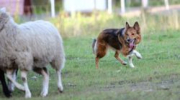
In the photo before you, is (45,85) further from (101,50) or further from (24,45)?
(101,50)

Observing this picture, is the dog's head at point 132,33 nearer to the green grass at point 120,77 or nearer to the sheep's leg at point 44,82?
the green grass at point 120,77

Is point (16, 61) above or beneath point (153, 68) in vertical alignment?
above

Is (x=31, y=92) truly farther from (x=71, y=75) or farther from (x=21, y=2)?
(x=21, y=2)

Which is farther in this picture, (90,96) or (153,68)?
(153,68)

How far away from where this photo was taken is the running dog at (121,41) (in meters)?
14.6

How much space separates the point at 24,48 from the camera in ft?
37.6

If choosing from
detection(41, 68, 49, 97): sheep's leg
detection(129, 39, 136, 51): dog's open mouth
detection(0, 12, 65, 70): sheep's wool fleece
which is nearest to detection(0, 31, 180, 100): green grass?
detection(41, 68, 49, 97): sheep's leg

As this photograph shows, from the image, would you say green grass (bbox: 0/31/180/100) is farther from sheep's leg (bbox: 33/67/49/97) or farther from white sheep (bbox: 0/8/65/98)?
white sheep (bbox: 0/8/65/98)

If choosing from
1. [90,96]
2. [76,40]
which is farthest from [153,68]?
[76,40]

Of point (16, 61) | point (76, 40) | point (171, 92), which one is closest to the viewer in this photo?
point (171, 92)

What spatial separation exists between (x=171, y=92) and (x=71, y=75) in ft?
13.4

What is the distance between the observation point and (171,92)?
10664 mm

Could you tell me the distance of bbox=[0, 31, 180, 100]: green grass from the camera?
10859 millimetres

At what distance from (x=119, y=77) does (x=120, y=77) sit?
0.03m
